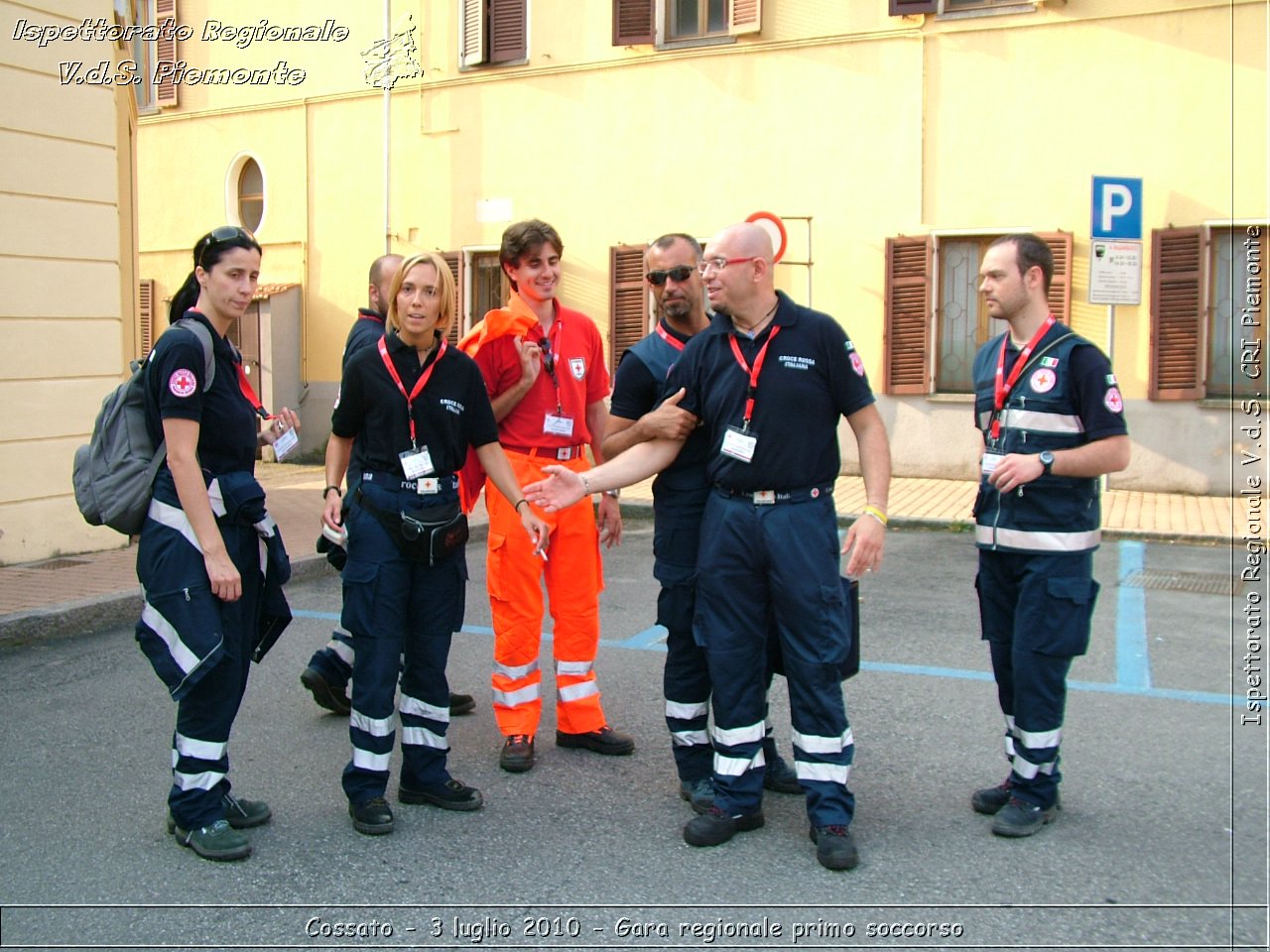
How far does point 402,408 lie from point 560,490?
2.03 feet

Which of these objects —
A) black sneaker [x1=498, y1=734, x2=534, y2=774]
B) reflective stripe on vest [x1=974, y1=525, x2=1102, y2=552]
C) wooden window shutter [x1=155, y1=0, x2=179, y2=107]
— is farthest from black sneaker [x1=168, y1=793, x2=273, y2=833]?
wooden window shutter [x1=155, y1=0, x2=179, y2=107]

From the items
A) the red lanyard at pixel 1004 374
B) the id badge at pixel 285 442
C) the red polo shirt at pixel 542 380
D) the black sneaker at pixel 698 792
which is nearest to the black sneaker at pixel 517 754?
the black sneaker at pixel 698 792

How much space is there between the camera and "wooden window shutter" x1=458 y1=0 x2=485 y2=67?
16.5 m

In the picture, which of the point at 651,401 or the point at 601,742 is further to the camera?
the point at 601,742

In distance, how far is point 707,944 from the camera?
3.45m

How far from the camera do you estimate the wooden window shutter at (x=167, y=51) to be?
18781 millimetres

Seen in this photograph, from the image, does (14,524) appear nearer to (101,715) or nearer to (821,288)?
(101,715)

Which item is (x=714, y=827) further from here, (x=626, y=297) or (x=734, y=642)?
(x=626, y=297)

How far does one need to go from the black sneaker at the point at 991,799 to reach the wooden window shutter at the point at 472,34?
1419 centimetres

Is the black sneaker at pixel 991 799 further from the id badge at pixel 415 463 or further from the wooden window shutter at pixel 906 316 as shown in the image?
the wooden window shutter at pixel 906 316

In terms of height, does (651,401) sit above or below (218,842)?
above

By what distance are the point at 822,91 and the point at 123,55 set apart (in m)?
8.07

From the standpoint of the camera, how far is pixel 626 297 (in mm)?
15836

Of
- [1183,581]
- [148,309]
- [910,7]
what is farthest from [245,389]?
[148,309]
